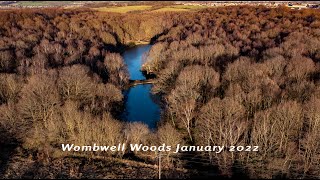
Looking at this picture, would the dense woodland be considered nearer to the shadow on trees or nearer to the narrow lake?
the shadow on trees

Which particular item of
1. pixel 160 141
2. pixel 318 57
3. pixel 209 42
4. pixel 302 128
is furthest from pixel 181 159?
pixel 209 42

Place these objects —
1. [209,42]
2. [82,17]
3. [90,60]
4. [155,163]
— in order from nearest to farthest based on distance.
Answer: [155,163], [90,60], [209,42], [82,17]

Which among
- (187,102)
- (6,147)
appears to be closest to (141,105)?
(187,102)

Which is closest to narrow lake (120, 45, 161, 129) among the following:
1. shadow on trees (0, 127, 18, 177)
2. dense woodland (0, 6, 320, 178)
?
dense woodland (0, 6, 320, 178)

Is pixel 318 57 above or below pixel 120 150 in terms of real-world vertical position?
above

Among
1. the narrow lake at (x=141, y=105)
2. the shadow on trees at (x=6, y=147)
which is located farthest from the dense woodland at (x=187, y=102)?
the narrow lake at (x=141, y=105)

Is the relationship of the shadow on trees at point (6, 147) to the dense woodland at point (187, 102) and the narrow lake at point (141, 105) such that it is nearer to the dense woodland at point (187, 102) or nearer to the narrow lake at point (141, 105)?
the dense woodland at point (187, 102)

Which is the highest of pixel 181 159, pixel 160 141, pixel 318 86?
pixel 318 86

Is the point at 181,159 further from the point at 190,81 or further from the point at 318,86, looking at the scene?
the point at 318,86

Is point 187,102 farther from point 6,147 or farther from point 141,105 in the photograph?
point 6,147
